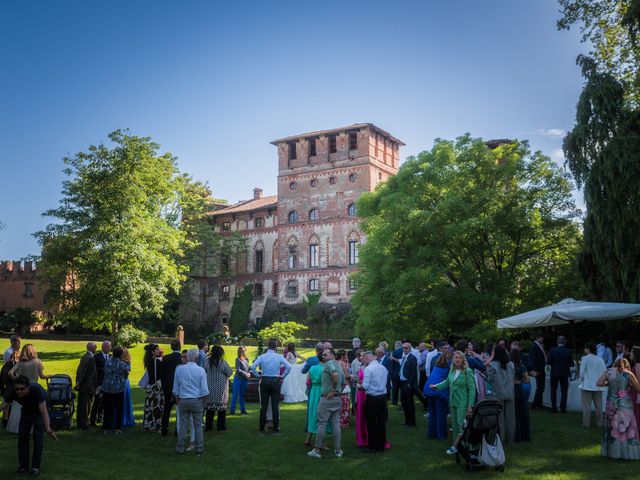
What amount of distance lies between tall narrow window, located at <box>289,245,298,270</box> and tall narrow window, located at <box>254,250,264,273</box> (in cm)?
411

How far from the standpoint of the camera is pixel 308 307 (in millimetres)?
49875

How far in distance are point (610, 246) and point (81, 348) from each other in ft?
92.4

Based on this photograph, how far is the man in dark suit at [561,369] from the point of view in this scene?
14.3 metres

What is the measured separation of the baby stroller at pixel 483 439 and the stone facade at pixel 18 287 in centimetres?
5372

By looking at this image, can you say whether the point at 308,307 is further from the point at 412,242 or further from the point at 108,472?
the point at 108,472

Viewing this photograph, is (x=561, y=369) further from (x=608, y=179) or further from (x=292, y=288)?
(x=292, y=288)

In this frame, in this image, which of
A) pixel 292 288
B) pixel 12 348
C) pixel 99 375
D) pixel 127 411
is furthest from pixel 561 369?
pixel 292 288

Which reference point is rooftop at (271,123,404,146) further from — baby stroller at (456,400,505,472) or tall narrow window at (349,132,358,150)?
baby stroller at (456,400,505,472)

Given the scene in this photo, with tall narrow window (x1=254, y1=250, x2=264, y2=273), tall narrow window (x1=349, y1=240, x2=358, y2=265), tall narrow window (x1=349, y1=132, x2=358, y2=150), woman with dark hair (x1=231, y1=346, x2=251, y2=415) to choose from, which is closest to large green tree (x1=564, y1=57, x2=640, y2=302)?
woman with dark hair (x1=231, y1=346, x2=251, y2=415)

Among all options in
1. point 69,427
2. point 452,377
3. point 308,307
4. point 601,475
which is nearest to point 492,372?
point 452,377

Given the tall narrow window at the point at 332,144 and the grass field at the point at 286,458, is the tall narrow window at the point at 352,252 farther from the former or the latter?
the grass field at the point at 286,458

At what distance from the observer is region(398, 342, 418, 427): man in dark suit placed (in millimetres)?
13297

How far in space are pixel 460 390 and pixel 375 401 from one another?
57.1 inches

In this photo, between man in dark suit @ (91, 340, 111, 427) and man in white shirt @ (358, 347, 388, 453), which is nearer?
man in white shirt @ (358, 347, 388, 453)
